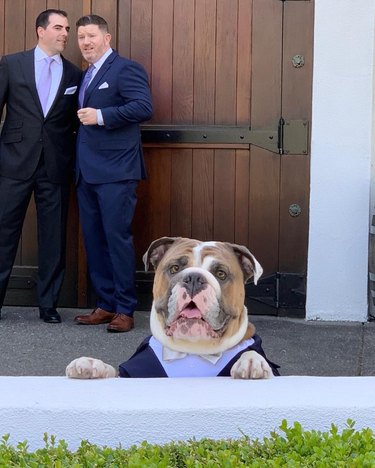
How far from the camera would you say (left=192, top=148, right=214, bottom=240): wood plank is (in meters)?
7.37

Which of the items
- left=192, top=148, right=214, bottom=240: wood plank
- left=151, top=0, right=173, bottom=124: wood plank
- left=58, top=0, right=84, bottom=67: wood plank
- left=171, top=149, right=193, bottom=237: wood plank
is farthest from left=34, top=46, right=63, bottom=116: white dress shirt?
left=192, top=148, right=214, bottom=240: wood plank

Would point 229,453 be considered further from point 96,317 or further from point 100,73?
point 100,73

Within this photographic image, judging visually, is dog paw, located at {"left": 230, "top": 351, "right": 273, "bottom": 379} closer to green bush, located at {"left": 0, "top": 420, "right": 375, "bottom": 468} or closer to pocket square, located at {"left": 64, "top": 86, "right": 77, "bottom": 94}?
green bush, located at {"left": 0, "top": 420, "right": 375, "bottom": 468}

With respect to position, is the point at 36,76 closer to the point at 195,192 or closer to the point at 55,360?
the point at 195,192

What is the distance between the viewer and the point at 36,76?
23.1 feet

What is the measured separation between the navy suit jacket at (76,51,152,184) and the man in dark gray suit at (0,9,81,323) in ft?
0.73

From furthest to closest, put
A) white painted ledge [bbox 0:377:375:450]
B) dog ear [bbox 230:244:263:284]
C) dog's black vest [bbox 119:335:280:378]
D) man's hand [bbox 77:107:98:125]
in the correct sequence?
man's hand [bbox 77:107:98:125] → dog ear [bbox 230:244:263:284] → dog's black vest [bbox 119:335:280:378] → white painted ledge [bbox 0:377:375:450]

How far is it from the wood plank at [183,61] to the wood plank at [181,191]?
25cm

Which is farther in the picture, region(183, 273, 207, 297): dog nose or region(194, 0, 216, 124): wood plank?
region(194, 0, 216, 124): wood plank

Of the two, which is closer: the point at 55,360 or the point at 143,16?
the point at 55,360

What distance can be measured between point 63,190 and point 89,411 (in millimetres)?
4159

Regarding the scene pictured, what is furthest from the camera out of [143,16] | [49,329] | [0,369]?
[143,16]

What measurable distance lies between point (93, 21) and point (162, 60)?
65 cm

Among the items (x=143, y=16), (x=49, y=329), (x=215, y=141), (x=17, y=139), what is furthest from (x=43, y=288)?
(x=143, y=16)
